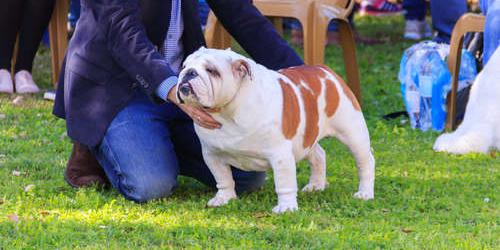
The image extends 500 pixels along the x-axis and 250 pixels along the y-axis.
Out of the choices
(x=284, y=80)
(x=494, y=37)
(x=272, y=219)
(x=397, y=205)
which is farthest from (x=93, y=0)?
(x=494, y=37)

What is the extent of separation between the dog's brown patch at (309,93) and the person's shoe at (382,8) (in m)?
9.32

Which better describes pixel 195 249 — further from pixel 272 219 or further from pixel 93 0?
pixel 93 0

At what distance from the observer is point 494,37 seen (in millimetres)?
6359

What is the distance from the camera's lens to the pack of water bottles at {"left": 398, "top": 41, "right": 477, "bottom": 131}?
22.6ft

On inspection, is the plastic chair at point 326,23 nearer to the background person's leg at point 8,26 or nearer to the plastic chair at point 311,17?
the plastic chair at point 311,17

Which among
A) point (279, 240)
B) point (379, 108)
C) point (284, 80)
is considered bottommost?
point (379, 108)

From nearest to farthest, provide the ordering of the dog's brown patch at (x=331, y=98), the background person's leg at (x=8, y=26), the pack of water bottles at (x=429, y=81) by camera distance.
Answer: the dog's brown patch at (x=331, y=98) → the pack of water bottles at (x=429, y=81) → the background person's leg at (x=8, y=26)

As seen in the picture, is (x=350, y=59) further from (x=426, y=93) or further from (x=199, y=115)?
(x=199, y=115)

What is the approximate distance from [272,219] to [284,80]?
0.62m

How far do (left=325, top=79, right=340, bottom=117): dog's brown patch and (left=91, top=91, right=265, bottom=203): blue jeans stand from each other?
0.58 m

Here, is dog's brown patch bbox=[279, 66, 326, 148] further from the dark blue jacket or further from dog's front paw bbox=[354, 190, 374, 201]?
dog's front paw bbox=[354, 190, 374, 201]

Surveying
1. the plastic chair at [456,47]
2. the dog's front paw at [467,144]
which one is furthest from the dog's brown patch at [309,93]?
the plastic chair at [456,47]

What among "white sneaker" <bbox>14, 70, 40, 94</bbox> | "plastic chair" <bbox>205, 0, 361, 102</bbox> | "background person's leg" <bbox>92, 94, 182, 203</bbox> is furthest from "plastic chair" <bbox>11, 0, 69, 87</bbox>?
"background person's leg" <bbox>92, 94, 182, 203</bbox>

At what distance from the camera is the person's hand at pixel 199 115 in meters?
4.28
